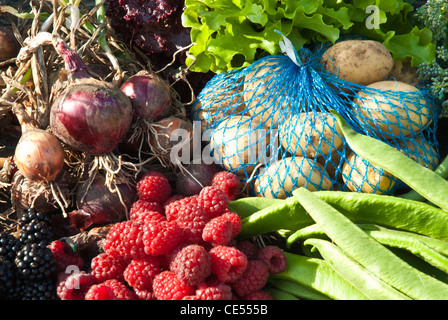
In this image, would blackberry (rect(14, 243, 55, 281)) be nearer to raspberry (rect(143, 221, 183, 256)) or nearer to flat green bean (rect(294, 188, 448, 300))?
raspberry (rect(143, 221, 183, 256))

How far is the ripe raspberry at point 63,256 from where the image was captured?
5.85ft

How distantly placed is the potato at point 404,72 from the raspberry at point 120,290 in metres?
1.78

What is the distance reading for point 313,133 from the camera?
2092 millimetres

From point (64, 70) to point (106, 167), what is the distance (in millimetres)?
624

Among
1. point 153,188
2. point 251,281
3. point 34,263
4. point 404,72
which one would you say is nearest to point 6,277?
point 34,263

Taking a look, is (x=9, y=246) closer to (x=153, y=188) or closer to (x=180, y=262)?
(x=153, y=188)

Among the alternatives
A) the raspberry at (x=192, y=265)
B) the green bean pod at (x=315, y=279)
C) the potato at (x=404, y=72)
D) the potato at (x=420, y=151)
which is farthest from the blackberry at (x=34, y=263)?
the potato at (x=404, y=72)

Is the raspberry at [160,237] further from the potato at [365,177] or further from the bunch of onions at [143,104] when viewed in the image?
the potato at [365,177]

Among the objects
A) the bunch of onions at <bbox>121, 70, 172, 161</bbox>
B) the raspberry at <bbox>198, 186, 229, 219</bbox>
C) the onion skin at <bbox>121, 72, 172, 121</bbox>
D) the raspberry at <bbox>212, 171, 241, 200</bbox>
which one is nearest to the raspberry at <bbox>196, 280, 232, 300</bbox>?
the raspberry at <bbox>198, 186, 229, 219</bbox>

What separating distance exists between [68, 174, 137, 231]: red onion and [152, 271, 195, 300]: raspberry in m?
0.55

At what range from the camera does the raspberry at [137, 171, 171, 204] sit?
203 cm

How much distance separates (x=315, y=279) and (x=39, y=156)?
1.35 m

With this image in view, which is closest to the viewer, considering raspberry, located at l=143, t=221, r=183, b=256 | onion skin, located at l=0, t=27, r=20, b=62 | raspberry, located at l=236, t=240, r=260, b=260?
raspberry, located at l=143, t=221, r=183, b=256

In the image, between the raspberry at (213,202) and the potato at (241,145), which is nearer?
the raspberry at (213,202)
